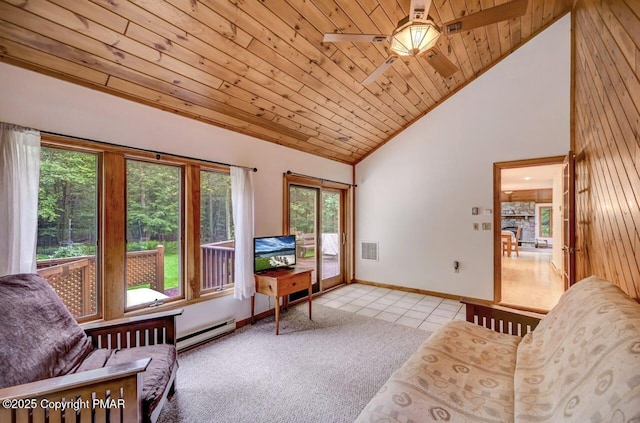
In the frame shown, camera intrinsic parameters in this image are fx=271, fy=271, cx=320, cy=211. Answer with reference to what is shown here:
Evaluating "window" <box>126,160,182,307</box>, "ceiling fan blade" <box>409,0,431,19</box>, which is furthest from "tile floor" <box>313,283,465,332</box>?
"ceiling fan blade" <box>409,0,431,19</box>

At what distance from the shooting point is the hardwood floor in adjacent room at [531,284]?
398cm

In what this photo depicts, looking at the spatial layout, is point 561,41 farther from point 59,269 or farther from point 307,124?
point 59,269

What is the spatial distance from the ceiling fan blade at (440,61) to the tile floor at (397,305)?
9.10 ft

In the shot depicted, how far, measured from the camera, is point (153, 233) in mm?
2686

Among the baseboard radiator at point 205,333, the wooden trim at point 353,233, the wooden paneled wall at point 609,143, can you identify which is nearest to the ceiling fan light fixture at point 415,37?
the wooden paneled wall at point 609,143

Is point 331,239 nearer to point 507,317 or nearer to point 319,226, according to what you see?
point 319,226

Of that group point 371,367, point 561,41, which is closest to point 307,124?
point 371,367

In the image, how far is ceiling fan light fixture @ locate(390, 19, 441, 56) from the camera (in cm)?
182

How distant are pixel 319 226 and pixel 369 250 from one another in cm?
122

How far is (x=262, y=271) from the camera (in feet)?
11.1

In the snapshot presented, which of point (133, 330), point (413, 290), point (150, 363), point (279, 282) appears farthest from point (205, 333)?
point (413, 290)

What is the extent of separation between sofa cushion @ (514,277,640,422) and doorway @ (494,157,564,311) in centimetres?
270

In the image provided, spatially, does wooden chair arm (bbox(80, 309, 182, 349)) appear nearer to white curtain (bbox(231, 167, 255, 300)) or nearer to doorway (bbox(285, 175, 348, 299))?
white curtain (bbox(231, 167, 255, 300))

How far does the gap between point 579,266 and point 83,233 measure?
4.72 metres
